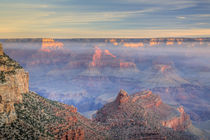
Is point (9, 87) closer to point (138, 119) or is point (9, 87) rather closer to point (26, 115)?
point (26, 115)

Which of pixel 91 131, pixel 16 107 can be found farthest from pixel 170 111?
pixel 16 107

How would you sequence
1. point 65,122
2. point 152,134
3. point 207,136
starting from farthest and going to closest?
point 207,136
point 152,134
point 65,122

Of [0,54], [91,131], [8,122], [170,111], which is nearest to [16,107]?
[8,122]

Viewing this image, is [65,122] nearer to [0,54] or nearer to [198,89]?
[0,54]

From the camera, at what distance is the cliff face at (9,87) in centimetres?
3091

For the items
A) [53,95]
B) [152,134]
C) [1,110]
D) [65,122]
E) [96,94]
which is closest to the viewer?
[1,110]

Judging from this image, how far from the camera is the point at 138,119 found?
5534 centimetres

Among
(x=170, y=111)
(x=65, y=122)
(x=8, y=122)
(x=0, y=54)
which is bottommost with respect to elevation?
(x=170, y=111)

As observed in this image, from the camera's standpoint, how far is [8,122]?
3106 cm

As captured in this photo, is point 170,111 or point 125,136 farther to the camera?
point 170,111

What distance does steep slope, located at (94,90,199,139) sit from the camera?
4834 centimetres

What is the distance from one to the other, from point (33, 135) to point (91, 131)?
13.3 metres

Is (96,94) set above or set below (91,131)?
below

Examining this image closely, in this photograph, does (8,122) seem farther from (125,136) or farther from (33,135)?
(125,136)
